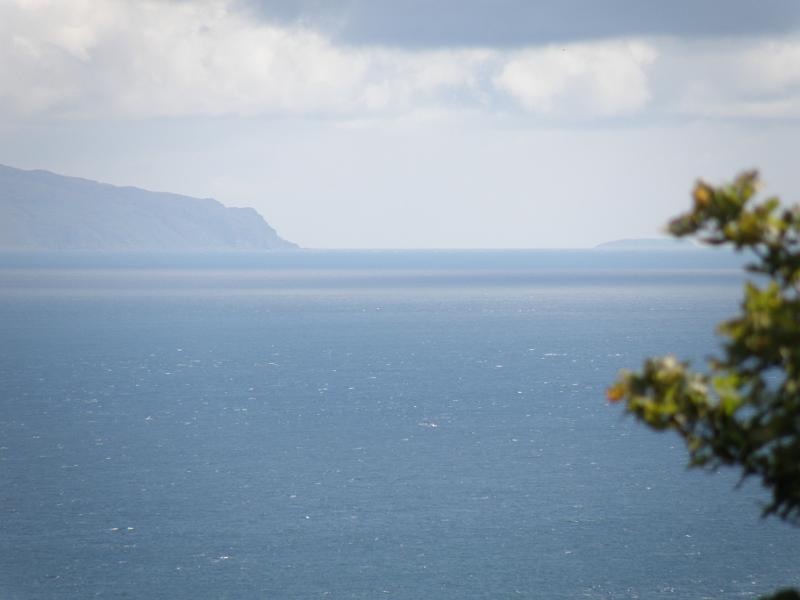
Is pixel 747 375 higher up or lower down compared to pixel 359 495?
higher up

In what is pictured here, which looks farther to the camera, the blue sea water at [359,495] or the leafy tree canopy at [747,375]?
the blue sea water at [359,495]

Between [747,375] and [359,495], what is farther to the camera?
[359,495]

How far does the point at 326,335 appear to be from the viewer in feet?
607

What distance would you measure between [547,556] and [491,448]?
91.1ft

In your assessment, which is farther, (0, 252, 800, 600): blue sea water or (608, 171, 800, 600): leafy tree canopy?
(0, 252, 800, 600): blue sea water

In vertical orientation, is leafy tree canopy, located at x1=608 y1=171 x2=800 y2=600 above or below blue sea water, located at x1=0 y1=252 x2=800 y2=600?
above

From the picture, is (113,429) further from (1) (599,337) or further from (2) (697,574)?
(1) (599,337)

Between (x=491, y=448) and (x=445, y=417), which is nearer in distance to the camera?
(x=491, y=448)

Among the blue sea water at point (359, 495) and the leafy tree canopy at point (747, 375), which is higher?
the leafy tree canopy at point (747, 375)

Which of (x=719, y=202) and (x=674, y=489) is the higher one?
(x=719, y=202)

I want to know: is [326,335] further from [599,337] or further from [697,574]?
[697,574]

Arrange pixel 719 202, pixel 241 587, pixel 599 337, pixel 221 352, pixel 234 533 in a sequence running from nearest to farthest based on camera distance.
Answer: pixel 719 202 → pixel 241 587 → pixel 234 533 → pixel 221 352 → pixel 599 337

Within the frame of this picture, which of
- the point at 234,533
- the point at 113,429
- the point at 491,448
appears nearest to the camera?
the point at 234,533

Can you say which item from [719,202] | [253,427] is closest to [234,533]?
[253,427]
